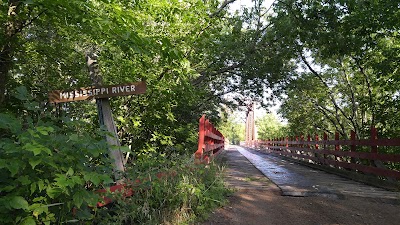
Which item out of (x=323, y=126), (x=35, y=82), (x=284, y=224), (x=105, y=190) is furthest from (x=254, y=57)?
(x=323, y=126)

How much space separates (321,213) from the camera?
4.57 metres

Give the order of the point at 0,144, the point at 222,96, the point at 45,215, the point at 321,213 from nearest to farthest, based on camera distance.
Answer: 1. the point at 0,144
2. the point at 45,215
3. the point at 321,213
4. the point at 222,96

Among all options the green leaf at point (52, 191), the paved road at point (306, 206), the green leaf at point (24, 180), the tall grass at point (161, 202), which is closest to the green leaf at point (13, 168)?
the green leaf at point (24, 180)

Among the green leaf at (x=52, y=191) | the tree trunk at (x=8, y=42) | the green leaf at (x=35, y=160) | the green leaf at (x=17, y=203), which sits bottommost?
the green leaf at (x=17, y=203)

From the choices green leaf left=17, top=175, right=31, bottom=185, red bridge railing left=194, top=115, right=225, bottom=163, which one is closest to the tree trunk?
green leaf left=17, top=175, right=31, bottom=185

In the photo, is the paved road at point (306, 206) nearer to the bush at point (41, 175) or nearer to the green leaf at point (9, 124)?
the bush at point (41, 175)

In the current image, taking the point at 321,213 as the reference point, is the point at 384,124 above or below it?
above

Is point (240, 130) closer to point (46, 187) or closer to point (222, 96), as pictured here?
point (222, 96)


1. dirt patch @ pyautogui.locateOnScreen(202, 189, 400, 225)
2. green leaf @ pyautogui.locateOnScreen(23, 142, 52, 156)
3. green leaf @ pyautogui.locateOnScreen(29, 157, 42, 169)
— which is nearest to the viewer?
green leaf @ pyautogui.locateOnScreen(23, 142, 52, 156)

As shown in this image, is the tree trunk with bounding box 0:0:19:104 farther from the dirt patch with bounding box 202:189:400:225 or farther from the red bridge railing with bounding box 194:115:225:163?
the dirt patch with bounding box 202:189:400:225

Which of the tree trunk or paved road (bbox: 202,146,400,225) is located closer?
paved road (bbox: 202,146,400,225)

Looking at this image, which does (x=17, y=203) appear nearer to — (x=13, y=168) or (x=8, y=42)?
(x=13, y=168)

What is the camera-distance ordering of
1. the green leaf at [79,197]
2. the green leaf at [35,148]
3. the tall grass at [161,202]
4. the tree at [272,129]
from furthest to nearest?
the tree at [272,129] < the tall grass at [161,202] < the green leaf at [79,197] < the green leaf at [35,148]

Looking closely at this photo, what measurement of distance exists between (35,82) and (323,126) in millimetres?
21811
